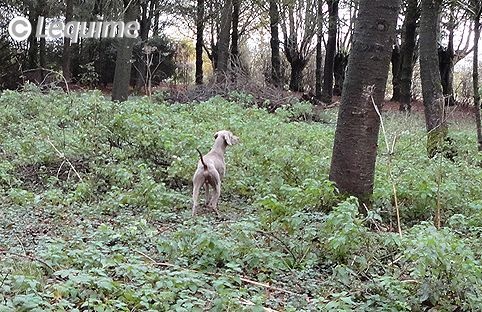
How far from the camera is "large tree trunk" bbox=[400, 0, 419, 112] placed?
811 inches

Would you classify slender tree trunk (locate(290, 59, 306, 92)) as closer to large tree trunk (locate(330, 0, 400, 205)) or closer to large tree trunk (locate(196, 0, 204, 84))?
large tree trunk (locate(196, 0, 204, 84))

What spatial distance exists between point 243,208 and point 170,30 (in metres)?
27.4

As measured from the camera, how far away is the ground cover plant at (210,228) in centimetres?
361

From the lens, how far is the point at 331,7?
23.3 meters

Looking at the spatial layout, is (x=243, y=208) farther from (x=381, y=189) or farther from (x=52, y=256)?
(x=52, y=256)

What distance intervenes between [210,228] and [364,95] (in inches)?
86.4

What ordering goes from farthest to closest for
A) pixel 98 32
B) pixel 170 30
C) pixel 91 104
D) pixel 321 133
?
pixel 170 30
pixel 98 32
pixel 321 133
pixel 91 104

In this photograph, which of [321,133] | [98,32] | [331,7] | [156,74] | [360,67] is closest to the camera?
[360,67]

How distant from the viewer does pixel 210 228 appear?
17.3ft

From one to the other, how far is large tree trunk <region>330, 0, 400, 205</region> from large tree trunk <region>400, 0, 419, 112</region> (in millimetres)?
14335

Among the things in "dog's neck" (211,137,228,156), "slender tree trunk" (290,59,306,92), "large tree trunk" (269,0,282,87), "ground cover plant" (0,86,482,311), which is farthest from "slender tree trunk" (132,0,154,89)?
"dog's neck" (211,137,228,156)

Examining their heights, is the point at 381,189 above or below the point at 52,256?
above

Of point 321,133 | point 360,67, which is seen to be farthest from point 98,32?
point 360,67

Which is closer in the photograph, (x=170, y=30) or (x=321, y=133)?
(x=321, y=133)
